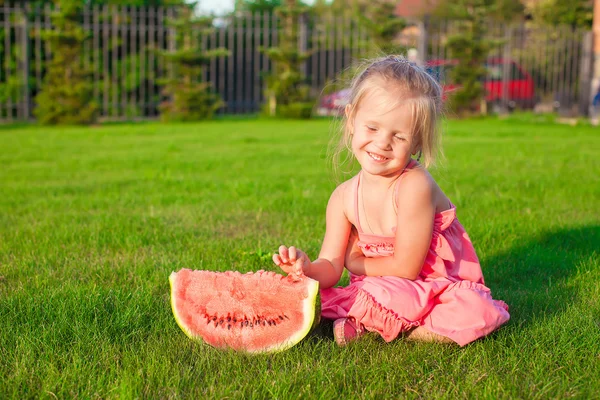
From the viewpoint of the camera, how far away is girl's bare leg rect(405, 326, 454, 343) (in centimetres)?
277

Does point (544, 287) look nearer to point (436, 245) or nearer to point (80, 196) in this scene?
point (436, 245)

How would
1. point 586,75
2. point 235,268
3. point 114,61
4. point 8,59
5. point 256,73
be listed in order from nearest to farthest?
point 235,268, point 8,59, point 114,61, point 586,75, point 256,73

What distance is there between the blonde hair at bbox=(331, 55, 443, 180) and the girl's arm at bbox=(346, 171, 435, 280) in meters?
0.12

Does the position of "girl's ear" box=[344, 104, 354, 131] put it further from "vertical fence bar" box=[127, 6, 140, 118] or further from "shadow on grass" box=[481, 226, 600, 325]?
"vertical fence bar" box=[127, 6, 140, 118]

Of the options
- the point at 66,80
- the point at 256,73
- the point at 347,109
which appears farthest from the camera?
the point at 256,73

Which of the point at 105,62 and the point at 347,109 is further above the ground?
the point at 105,62

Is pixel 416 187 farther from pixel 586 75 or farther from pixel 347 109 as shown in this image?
pixel 586 75

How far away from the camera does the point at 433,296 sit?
2902 mm

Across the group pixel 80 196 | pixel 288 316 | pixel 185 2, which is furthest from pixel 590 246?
pixel 185 2

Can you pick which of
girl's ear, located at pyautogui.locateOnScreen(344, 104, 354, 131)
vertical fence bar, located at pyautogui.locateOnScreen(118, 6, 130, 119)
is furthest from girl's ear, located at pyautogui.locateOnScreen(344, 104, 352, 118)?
vertical fence bar, located at pyautogui.locateOnScreen(118, 6, 130, 119)

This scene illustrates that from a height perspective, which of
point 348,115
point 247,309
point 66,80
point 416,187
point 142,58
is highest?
point 142,58

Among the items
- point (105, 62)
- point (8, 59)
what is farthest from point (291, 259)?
point (8, 59)

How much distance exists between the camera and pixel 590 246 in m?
4.27

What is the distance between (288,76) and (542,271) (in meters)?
15.0
